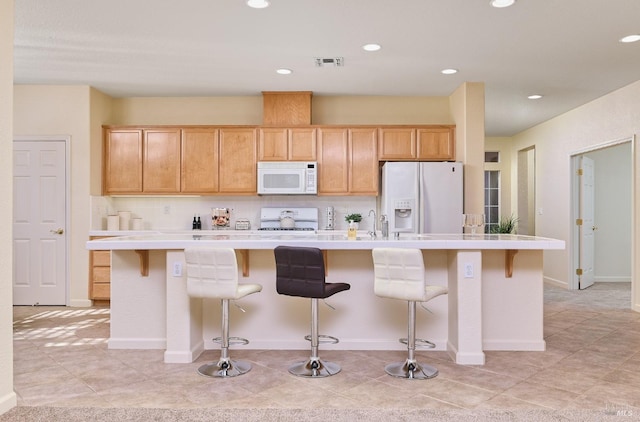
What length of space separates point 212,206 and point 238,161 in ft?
2.58

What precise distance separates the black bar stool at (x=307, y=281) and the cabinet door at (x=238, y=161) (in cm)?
302

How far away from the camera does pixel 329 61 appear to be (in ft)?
15.7

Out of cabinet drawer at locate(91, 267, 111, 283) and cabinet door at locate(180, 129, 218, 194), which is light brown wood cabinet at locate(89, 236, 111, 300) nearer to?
cabinet drawer at locate(91, 267, 111, 283)

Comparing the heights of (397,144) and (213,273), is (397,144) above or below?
above

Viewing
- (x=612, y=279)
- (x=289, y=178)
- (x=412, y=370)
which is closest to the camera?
(x=412, y=370)

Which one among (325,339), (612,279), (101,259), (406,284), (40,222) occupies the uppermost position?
(40,222)

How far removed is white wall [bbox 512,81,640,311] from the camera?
5.41 m

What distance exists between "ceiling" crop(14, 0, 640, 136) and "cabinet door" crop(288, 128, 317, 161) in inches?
21.5

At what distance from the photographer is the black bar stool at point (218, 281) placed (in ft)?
10.0

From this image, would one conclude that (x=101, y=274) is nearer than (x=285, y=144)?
Yes

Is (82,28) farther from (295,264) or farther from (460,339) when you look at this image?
(460,339)

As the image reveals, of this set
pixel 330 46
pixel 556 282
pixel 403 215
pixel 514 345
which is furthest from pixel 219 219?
pixel 556 282

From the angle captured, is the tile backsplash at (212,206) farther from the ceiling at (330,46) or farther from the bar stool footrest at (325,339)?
the bar stool footrest at (325,339)

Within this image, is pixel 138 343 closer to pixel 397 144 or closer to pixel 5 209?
pixel 5 209
